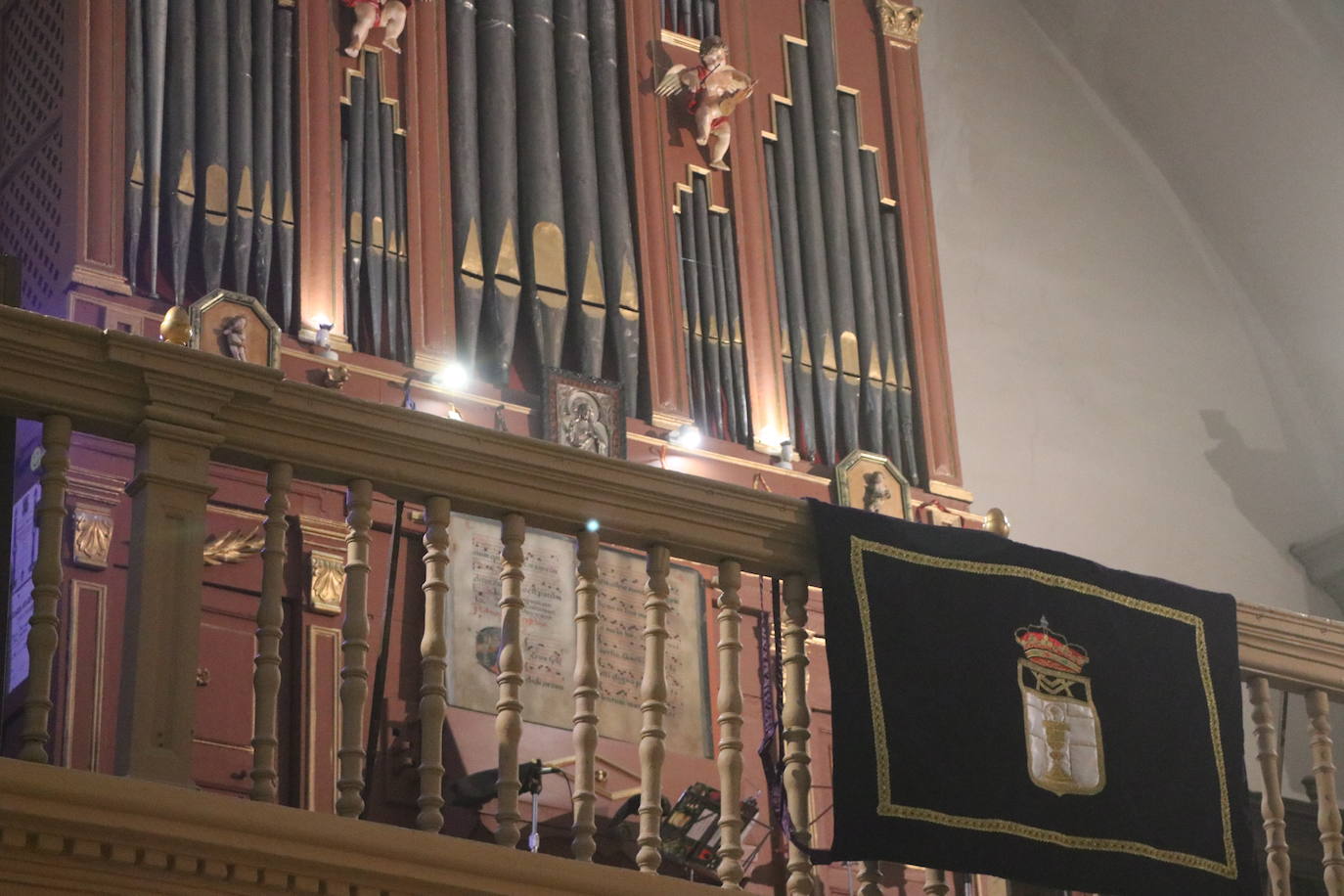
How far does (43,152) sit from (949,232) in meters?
4.42

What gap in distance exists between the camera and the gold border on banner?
475 centimetres

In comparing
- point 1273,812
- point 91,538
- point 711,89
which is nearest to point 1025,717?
point 1273,812

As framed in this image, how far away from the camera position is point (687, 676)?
7949mm

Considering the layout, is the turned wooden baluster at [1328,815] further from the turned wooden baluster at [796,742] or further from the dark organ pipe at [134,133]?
the dark organ pipe at [134,133]

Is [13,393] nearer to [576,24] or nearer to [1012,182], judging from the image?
[576,24]

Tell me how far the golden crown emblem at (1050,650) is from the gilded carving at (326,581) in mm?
2914

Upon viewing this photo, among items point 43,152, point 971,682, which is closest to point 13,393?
point 971,682

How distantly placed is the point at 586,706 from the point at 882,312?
5150 millimetres

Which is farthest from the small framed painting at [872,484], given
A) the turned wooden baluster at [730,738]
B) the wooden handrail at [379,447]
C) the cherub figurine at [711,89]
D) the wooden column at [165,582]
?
the wooden column at [165,582]

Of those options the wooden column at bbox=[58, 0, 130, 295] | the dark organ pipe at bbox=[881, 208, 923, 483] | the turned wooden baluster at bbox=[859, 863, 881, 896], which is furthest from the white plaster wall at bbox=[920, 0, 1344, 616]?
the turned wooden baluster at bbox=[859, 863, 881, 896]

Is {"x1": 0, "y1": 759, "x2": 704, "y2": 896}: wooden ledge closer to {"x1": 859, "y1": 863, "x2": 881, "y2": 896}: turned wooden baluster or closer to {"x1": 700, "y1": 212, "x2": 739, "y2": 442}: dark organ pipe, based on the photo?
{"x1": 859, "y1": 863, "x2": 881, "y2": 896}: turned wooden baluster

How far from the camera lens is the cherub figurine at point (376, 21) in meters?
8.27

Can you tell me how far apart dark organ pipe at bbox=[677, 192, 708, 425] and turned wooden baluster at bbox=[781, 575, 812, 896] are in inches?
151

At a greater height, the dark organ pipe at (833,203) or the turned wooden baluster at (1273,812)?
the dark organ pipe at (833,203)
